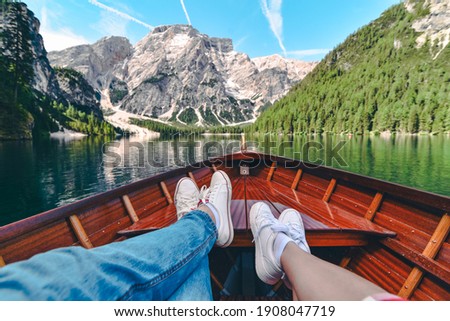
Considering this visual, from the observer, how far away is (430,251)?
2.32m

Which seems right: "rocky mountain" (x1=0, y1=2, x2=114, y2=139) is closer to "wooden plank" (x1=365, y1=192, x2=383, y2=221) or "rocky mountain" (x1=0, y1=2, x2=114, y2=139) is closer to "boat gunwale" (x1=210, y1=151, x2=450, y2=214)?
"boat gunwale" (x1=210, y1=151, x2=450, y2=214)

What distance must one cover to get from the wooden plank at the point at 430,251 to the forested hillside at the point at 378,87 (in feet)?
255

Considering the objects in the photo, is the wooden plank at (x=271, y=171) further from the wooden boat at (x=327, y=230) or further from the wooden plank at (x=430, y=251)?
the wooden plank at (x=430, y=251)

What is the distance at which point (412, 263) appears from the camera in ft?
7.94

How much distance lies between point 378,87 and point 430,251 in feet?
375

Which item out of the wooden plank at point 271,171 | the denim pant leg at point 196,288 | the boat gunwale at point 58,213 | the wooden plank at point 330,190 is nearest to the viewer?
the denim pant leg at point 196,288

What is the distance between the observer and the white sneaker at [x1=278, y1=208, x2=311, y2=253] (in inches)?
87.6

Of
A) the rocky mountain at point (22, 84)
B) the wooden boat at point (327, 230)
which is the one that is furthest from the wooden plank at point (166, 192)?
the rocky mountain at point (22, 84)

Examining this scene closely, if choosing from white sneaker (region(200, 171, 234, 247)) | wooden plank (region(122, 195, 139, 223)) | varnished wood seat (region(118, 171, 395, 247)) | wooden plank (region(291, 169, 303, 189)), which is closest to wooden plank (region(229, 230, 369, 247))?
varnished wood seat (region(118, 171, 395, 247))

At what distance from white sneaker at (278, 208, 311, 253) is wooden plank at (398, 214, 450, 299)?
1210 mm

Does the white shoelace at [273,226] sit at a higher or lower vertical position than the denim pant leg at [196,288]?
higher

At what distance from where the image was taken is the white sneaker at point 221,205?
7.73ft

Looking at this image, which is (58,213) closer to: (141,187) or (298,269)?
(141,187)

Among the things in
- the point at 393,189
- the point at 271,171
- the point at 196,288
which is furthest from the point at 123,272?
the point at 271,171
